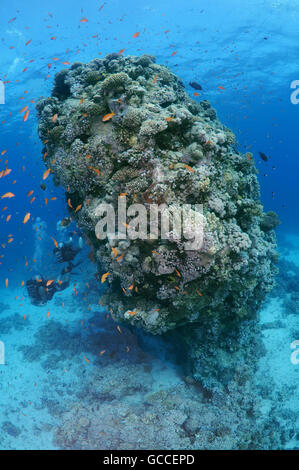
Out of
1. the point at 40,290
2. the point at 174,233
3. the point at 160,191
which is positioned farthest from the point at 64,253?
the point at 174,233

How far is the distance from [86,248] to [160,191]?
689 inches

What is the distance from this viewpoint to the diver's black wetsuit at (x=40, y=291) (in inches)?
680

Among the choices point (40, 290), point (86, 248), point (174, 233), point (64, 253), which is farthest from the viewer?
point (86, 248)

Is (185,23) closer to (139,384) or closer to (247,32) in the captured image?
(247,32)

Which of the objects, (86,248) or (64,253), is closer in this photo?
(64,253)

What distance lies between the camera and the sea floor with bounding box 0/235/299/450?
7715mm

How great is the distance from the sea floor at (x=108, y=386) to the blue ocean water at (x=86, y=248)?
0.05 m

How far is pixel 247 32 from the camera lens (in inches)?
912

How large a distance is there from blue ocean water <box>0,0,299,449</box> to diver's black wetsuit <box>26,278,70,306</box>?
0.59 metres

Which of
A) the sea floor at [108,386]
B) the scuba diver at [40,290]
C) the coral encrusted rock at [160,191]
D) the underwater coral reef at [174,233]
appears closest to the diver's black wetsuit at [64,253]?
the scuba diver at [40,290]

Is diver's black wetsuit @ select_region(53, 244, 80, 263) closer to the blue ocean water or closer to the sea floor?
the blue ocean water

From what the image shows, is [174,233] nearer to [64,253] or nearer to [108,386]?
[108,386]

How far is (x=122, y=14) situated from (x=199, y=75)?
10.4m

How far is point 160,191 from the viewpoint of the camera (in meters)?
6.20
